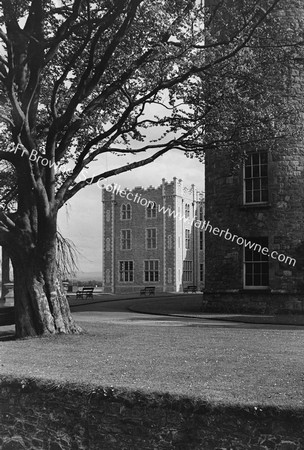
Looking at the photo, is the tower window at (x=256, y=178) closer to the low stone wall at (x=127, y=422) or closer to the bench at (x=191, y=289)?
the low stone wall at (x=127, y=422)

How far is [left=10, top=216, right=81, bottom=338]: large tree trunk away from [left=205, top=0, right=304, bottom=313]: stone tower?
11903 mm

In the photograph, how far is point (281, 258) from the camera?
910 inches

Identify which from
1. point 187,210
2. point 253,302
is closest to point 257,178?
point 253,302

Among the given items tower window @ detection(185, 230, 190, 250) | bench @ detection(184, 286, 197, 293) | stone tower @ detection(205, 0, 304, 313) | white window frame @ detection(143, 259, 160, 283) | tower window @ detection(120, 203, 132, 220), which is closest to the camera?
stone tower @ detection(205, 0, 304, 313)

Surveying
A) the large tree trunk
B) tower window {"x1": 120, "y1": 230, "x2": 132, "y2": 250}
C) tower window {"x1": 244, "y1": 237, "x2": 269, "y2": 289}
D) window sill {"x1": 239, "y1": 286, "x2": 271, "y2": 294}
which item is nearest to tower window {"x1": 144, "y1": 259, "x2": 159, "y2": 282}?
tower window {"x1": 120, "y1": 230, "x2": 132, "y2": 250}

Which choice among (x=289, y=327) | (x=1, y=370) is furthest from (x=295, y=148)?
(x=1, y=370)

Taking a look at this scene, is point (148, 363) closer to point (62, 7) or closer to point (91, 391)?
point (91, 391)

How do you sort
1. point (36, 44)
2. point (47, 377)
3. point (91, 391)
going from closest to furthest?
1. point (91, 391)
2. point (47, 377)
3. point (36, 44)

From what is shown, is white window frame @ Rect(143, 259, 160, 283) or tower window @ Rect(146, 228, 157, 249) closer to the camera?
white window frame @ Rect(143, 259, 160, 283)

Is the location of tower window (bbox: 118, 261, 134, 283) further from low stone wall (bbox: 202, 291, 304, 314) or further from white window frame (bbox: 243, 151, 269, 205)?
white window frame (bbox: 243, 151, 269, 205)

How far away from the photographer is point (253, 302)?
23.5 metres

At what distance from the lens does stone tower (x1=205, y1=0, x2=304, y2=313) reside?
2297 cm

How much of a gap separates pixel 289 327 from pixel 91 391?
1121cm

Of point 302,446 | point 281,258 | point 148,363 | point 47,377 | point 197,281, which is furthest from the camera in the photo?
point 197,281
